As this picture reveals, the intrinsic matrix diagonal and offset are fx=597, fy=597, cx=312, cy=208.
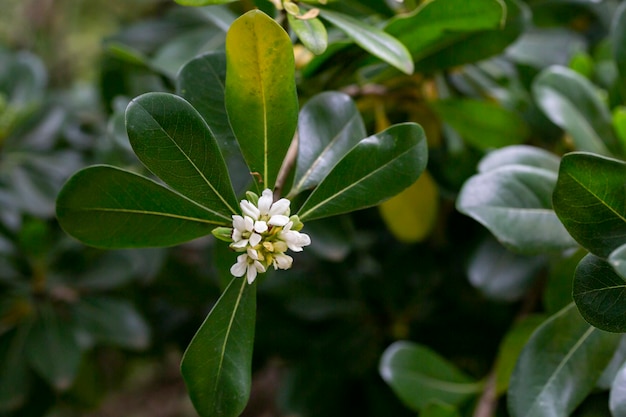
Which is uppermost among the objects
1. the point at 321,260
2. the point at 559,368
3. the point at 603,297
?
the point at 603,297

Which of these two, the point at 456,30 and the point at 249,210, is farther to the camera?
the point at 456,30

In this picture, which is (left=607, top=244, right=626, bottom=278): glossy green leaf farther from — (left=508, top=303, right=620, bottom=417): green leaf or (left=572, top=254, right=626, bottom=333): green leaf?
(left=508, top=303, right=620, bottom=417): green leaf

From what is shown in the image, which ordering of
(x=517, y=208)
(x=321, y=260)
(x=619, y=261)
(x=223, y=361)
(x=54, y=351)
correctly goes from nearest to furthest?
(x=619, y=261)
(x=223, y=361)
(x=517, y=208)
(x=54, y=351)
(x=321, y=260)

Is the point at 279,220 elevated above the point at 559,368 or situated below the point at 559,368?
above

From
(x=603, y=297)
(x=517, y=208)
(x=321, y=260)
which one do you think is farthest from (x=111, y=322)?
(x=603, y=297)

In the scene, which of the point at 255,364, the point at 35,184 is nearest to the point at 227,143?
the point at 35,184

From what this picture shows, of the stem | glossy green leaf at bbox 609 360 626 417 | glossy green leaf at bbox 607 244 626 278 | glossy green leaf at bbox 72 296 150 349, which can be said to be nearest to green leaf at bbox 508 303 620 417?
glossy green leaf at bbox 609 360 626 417

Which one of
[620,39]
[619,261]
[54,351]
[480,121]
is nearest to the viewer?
[619,261]

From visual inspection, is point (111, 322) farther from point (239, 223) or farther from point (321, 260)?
point (239, 223)
